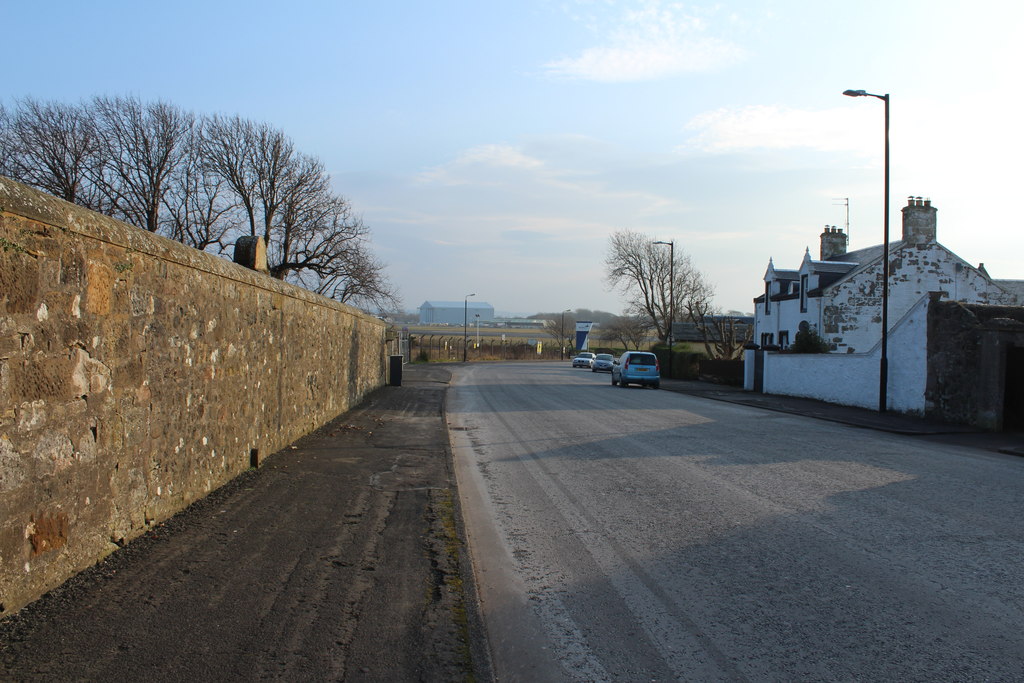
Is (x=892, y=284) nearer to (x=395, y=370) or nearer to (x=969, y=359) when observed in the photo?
(x=969, y=359)

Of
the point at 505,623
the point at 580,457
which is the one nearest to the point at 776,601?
the point at 505,623

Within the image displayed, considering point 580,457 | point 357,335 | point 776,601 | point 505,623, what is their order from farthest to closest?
point 357,335 → point 580,457 → point 776,601 → point 505,623

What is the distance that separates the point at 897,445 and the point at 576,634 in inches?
450

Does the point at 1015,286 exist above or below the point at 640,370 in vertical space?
above

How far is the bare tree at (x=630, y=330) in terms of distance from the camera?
267 ft

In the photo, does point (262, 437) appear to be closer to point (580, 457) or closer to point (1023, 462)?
point (580, 457)

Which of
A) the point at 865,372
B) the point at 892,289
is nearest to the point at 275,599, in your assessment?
the point at 865,372

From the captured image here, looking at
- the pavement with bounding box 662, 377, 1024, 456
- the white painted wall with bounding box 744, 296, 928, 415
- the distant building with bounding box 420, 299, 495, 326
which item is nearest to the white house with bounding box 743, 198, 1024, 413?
the white painted wall with bounding box 744, 296, 928, 415

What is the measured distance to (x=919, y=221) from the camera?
37344mm

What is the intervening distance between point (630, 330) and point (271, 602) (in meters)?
84.3

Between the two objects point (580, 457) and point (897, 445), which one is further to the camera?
point (897, 445)

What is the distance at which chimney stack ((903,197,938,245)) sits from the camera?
37219 mm

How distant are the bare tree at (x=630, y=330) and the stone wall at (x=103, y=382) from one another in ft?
226

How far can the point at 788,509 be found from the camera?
773 cm
